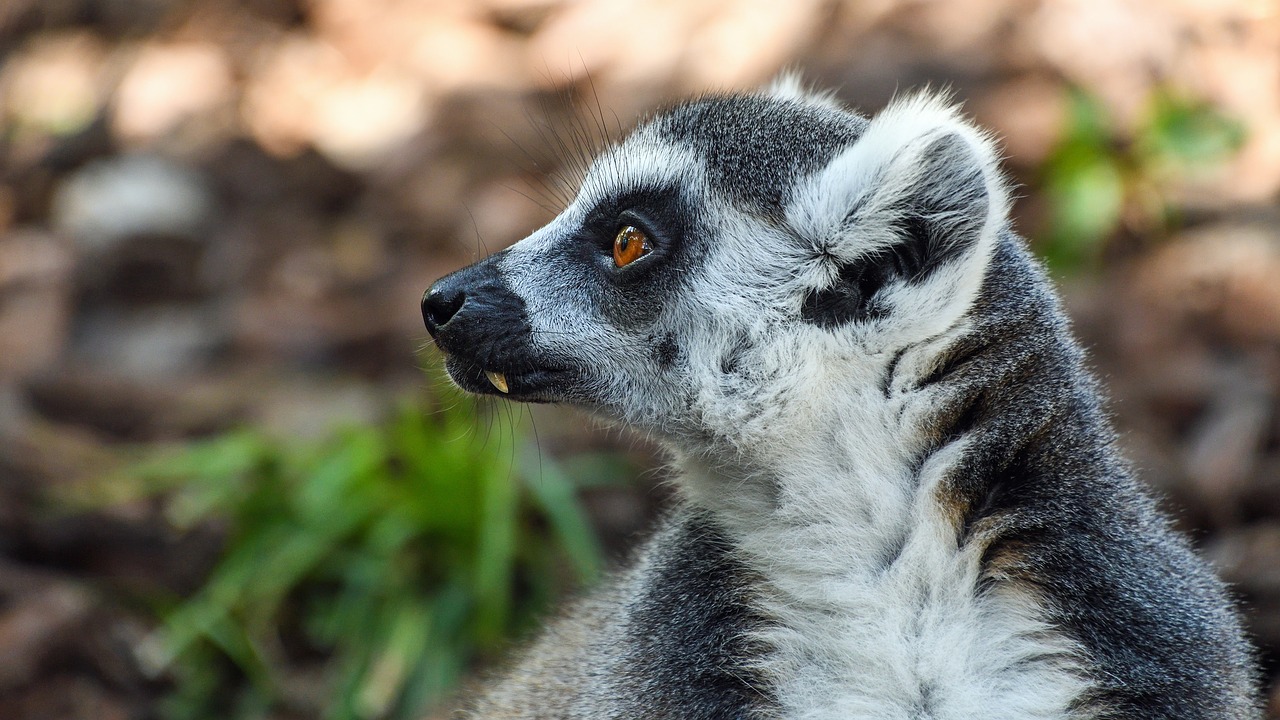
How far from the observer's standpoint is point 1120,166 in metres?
6.59

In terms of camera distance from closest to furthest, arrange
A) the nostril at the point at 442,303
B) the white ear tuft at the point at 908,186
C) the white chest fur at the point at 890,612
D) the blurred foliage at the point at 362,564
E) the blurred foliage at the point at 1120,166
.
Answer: the white chest fur at the point at 890,612
the white ear tuft at the point at 908,186
the nostril at the point at 442,303
the blurred foliage at the point at 362,564
the blurred foliage at the point at 1120,166

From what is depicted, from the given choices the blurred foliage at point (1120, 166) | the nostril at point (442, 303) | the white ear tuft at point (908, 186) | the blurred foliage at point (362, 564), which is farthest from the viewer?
the blurred foliage at point (1120, 166)

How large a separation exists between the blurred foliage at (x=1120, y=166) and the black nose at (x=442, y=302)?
13.8 ft

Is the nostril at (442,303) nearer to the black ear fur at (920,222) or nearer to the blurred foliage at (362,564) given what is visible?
the black ear fur at (920,222)

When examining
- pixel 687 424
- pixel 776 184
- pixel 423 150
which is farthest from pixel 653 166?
pixel 423 150

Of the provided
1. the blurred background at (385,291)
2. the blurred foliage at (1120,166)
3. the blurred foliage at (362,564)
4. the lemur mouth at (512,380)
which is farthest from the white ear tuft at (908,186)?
the blurred foliage at (1120,166)

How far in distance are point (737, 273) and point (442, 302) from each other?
0.82 metres

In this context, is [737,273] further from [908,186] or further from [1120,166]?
[1120,166]

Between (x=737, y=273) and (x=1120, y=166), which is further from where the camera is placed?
(x=1120, y=166)

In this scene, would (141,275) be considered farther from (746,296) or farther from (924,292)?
(924,292)

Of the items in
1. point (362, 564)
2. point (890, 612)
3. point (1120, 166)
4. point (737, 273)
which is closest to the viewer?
point (890, 612)

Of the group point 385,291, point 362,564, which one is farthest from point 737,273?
point 385,291

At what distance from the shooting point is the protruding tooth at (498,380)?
3.28m

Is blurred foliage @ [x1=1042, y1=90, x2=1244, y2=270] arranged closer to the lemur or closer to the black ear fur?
the lemur
